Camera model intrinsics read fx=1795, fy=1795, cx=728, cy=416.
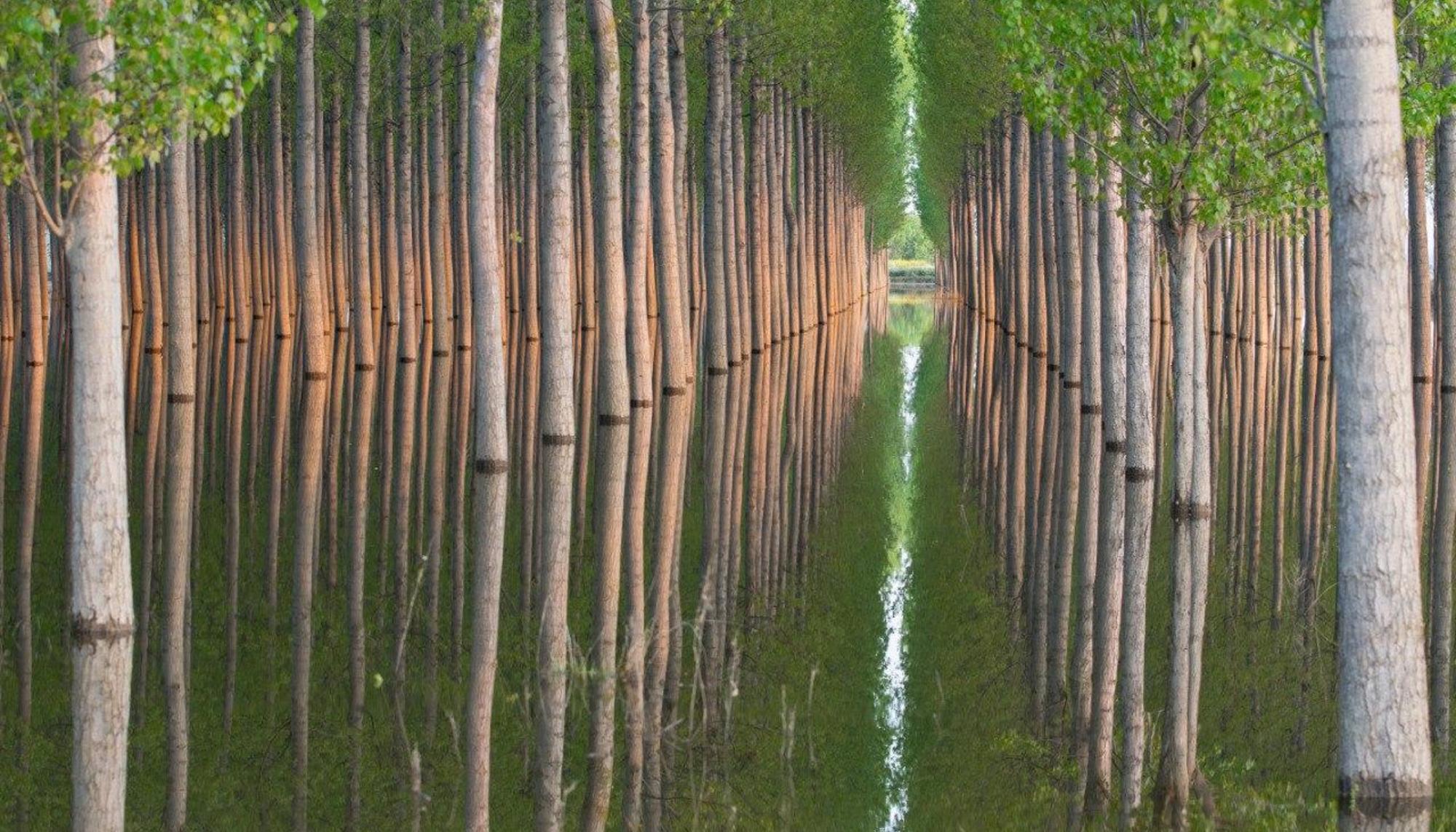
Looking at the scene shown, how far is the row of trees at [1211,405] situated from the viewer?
6.93 m

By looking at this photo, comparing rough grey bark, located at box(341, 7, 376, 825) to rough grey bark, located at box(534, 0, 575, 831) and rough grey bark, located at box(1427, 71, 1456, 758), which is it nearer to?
rough grey bark, located at box(534, 0, 575, 831)

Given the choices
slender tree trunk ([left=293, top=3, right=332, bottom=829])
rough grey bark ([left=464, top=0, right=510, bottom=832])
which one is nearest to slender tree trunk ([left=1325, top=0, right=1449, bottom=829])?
slender tree trunk ([left=293, top=3, right=332, bottom=829])

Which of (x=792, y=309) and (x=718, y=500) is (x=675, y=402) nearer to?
(x=718, y=500)

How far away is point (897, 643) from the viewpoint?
442 inches

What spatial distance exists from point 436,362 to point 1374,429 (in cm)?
2507

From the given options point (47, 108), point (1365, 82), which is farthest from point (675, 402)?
point (1365, 82)

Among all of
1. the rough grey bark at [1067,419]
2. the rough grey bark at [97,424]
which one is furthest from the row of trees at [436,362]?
the rough grey bark at [1067,419]

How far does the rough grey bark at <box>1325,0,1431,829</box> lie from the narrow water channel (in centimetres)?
192

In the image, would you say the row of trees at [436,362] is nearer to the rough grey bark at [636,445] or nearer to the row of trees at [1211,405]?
the rough grey bark at [636,445]

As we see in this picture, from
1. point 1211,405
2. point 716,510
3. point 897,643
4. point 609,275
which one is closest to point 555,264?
point 609,275

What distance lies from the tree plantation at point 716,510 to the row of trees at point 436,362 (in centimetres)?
6

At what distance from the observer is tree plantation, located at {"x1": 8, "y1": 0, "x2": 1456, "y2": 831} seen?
7.35m

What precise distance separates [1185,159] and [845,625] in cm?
495

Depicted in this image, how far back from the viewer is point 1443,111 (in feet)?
49.9
